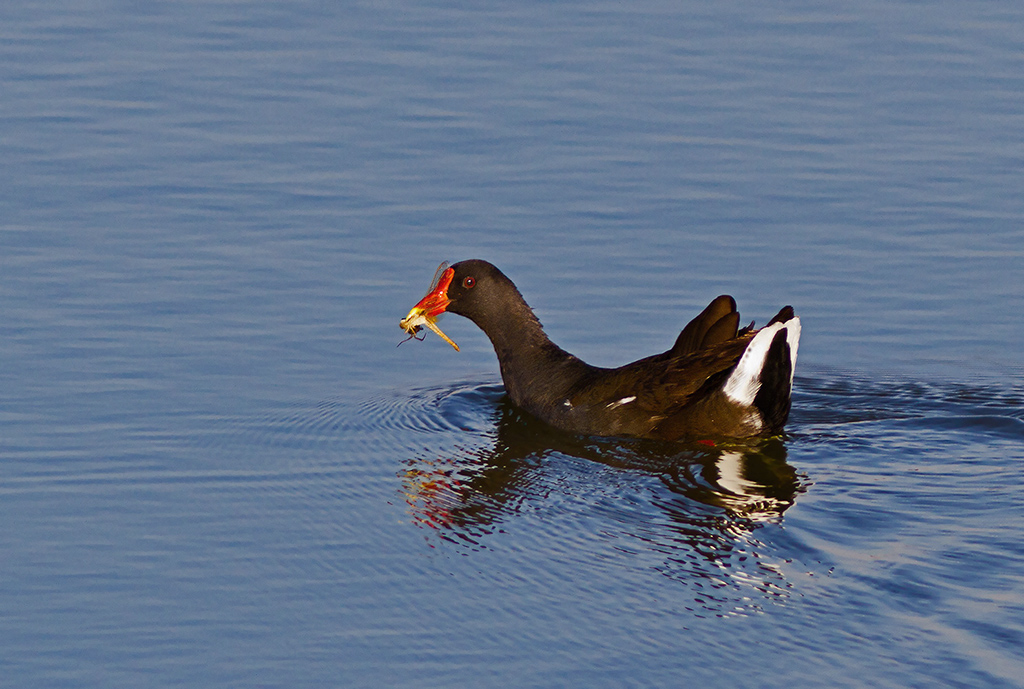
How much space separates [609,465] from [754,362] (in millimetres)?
→ 974

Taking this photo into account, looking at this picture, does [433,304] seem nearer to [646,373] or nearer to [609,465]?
[646,373]

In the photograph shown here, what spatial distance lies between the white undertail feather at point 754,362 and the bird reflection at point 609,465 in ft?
1.16

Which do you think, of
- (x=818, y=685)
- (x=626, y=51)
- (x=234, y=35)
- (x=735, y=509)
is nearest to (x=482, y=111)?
(x=626, y=51)

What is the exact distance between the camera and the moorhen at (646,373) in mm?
8242

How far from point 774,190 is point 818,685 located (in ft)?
24.0

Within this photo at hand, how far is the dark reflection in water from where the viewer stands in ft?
22.2

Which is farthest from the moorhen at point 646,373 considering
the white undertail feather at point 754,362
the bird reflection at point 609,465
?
the bird reflection at point 609,465

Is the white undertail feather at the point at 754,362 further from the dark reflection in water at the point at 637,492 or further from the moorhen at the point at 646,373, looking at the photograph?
the dark reflection in water at the point at 637,492

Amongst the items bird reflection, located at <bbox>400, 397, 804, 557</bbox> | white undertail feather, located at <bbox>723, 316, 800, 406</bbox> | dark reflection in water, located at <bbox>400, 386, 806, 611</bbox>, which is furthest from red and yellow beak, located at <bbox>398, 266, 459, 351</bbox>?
white undertail feather, located at <bbox>723, 316, 800, 406</bbox>

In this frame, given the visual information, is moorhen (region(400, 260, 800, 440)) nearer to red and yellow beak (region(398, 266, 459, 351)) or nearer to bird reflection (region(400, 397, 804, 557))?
red and yellow beak (region(398, 266, 459, 351))

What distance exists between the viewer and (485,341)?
431 inches

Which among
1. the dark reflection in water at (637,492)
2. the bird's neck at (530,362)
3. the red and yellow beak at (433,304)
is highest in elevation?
the red and yellow beak at (433,304)

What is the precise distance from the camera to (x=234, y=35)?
15781 mm

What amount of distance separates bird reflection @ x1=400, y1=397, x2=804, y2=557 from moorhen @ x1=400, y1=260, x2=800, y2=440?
123 mm
